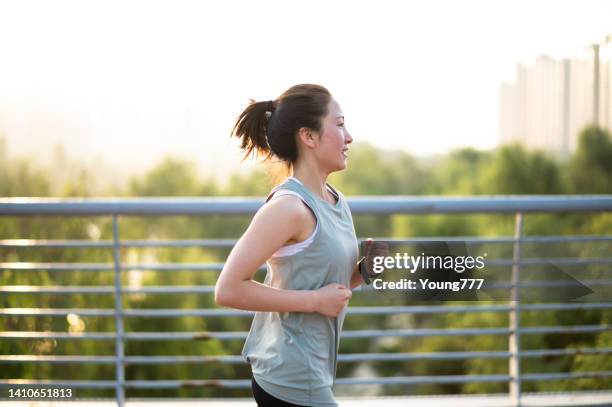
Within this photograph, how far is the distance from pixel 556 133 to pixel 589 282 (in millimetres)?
56773

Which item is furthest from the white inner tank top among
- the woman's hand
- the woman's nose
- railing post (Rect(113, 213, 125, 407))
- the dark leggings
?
railing post (Rect(113, 213, 125, 407))

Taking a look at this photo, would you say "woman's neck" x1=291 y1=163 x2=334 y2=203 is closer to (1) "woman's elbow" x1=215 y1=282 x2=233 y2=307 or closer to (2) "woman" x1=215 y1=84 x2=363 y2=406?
(2) "woman" x1=215 y1=84 x2=363 y2=406

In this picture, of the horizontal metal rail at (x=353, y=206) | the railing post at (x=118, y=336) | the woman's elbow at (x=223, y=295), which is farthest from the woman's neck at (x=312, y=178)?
the railing post at (x=118, y=336)

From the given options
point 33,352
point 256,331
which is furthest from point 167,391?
point 256,331

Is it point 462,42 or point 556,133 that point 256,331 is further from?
point 462,42

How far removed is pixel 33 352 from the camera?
3.72 m

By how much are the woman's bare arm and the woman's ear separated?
0.55 feet

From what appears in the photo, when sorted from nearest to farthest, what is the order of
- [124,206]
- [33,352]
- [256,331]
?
1. [256,331]
2. [124,206]
3. [33,352]

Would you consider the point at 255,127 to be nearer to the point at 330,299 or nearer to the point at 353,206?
the point at 330,299

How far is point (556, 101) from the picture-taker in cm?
5656

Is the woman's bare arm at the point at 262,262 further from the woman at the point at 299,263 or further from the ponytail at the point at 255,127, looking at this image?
the ponytail at the point at 255,127

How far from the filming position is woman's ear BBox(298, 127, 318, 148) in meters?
1.91

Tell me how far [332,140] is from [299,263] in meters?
0.32

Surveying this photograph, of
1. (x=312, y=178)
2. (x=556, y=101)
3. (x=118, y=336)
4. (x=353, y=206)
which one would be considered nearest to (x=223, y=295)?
(x=312, y=178)
